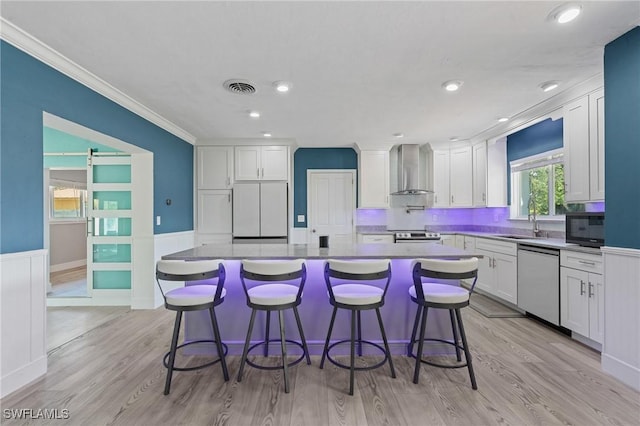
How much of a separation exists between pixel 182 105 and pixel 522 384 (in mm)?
4274

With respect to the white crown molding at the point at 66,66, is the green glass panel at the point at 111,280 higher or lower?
lower

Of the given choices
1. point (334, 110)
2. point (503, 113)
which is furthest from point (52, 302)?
point (503, 113)

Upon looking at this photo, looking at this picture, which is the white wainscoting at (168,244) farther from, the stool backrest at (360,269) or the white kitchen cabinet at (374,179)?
the white kitchen cabinet at (374,179)

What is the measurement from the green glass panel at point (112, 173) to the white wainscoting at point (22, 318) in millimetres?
2136

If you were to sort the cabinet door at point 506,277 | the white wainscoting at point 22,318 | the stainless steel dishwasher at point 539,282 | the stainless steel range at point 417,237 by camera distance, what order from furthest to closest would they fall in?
1. the stainless steel range at point 417,237
2. the cabinet door at point 506,277
3. the stainless steel dishwasher at point 539,282
4. the white wainscoting at point 22,318

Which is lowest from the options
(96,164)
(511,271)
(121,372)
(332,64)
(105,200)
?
(121,372)

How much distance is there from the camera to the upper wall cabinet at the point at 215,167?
504 cm

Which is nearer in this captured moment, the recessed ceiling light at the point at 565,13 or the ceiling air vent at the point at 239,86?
the recessed ceiling light at the point at 565,13

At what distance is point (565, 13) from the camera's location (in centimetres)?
187

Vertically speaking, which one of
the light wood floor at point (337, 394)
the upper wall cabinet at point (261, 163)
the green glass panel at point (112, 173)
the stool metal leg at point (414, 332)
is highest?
the upper wall cabinet at point (261, 163)

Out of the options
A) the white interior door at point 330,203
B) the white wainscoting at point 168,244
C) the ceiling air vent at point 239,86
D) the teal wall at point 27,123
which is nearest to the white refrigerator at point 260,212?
the white wainscoting at point 168,244

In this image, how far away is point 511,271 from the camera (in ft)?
12.3

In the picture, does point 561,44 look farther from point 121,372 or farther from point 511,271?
point 121,372

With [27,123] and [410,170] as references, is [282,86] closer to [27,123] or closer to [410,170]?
[27,123]
